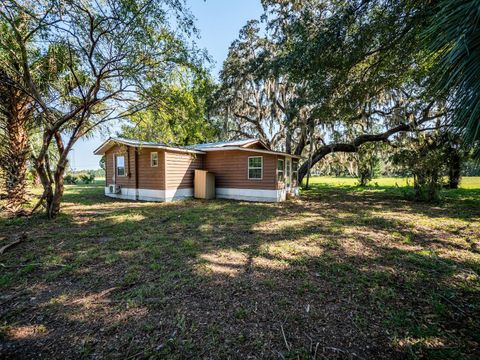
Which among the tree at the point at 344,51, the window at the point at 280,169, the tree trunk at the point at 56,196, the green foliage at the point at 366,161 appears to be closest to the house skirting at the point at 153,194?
the tree trunk at the point at 56,196

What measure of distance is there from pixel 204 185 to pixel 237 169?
1972mm

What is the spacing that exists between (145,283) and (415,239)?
547 centimetres

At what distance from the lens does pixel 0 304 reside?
2439 millimetres

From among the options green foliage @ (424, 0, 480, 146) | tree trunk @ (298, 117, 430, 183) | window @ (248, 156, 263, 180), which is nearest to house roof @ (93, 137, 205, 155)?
window @ (248, 156, 263, 180)

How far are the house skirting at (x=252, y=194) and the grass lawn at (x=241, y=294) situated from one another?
5.32 metres

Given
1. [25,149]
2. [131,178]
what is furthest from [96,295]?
[131,178]

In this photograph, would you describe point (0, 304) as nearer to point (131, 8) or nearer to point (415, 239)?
point (131, 8)

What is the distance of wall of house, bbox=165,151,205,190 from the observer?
1070 cm

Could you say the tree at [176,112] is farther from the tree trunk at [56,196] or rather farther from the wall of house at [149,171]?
the wall of house at [149,171]

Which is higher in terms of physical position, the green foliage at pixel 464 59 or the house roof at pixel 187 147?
the house roof at pixel 187 147

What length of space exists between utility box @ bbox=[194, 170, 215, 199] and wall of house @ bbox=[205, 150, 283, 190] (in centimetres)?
44

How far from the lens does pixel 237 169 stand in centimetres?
1147

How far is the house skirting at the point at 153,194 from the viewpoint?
10.7 m

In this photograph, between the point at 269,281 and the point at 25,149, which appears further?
the point at 25,149
